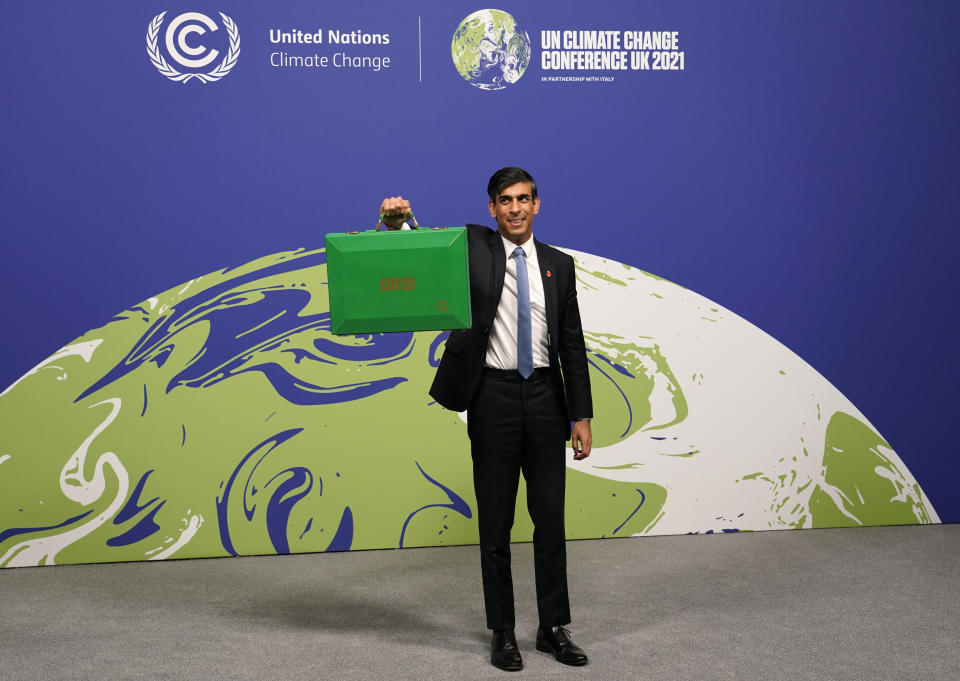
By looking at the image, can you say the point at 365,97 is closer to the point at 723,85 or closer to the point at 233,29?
the point at 233,29

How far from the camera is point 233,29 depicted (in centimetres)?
420

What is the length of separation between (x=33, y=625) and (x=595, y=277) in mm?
2697

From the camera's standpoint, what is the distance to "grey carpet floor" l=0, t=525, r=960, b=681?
115 inches

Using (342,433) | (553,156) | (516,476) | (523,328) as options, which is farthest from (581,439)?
(553,156)

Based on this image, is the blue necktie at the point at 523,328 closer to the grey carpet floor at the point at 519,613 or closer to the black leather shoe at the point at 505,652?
the black leather shoe at the point at 505,652

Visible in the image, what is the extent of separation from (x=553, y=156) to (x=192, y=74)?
5.40 feet

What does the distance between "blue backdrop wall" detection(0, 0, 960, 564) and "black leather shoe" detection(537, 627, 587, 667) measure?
1919mm

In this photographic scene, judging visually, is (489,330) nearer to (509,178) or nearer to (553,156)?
(509,178)

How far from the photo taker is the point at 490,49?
4289 millimetres

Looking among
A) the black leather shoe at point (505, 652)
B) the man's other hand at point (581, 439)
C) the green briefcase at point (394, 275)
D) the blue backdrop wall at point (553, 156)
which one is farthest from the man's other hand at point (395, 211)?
the blue backdrop wall at point (553, 156)

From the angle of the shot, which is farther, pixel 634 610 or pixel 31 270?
pixel 31 270

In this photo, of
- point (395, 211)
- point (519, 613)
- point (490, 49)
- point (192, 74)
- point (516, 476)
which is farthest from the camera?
point (490, 49)

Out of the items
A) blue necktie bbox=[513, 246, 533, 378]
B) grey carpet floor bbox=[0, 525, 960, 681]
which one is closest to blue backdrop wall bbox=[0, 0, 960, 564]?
grey carpet floor bbox=[0, 525, 960, 681]

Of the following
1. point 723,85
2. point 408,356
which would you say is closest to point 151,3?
point 408,356
